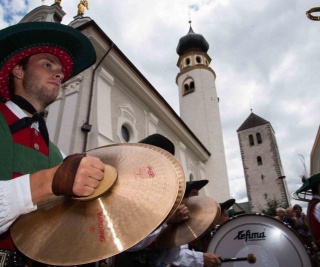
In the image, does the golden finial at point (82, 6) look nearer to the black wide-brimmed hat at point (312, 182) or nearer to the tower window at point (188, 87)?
the black wide-brimmed hat at point (312, 182)

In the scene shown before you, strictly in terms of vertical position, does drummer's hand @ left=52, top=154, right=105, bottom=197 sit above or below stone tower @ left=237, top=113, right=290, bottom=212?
below

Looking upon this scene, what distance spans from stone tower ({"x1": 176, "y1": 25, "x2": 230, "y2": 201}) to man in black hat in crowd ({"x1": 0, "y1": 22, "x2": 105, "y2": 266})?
16.1 meters

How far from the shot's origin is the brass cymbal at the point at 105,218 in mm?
823

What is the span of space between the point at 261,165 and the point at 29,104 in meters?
40.8

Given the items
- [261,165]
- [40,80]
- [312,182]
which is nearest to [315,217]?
[312,182]

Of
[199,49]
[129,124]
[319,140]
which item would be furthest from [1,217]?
[199,49]

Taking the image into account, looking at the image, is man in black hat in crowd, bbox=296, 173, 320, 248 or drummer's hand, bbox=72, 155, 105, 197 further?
man in black hat in crowd, bbox=296, 173, 320, 248

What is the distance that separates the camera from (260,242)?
2838 mm

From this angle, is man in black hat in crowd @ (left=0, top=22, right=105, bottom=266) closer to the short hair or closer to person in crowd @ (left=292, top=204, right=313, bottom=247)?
the short hair

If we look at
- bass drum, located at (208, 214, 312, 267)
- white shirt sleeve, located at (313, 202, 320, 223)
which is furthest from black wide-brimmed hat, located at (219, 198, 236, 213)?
bass drum, located at (208, 214, 312, 267)

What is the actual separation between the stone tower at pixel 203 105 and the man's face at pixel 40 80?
1617 centimetres

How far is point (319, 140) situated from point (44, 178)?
22590 mm

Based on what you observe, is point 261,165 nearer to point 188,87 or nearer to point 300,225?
point 188,87

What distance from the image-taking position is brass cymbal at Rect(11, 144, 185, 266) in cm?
82
